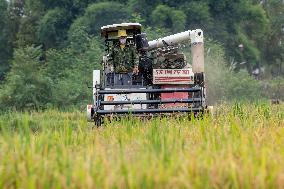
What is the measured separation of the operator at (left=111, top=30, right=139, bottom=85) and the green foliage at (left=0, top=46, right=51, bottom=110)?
13.8 meters

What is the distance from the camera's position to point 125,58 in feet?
53.7

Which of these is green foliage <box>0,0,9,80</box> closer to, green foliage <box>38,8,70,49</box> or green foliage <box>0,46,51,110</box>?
green foliage <box>38,8,70,49</box>

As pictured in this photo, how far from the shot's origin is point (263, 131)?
327 inches

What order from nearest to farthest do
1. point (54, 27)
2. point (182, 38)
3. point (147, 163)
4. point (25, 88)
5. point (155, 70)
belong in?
point (147, 163)
point (155, 70)
point (182, 38)
point (25, 88)
point (54, 27)

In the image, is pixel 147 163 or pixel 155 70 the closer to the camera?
pixel 147 163

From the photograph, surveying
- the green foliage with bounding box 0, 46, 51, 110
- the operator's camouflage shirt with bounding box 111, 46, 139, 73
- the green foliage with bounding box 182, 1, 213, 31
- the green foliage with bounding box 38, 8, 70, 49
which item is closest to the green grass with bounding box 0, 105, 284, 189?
the operator's camouflage shirt with bounding box 111, 46, 139, 73

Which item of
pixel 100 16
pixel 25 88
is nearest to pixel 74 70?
pixel 25 88

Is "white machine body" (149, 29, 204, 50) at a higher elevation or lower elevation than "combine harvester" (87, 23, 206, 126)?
higher

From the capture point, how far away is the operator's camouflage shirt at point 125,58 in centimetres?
1634

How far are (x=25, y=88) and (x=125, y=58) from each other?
47.3ft

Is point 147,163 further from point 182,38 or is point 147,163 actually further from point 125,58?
point 182,38

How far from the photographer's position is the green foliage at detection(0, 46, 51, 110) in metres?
30.2

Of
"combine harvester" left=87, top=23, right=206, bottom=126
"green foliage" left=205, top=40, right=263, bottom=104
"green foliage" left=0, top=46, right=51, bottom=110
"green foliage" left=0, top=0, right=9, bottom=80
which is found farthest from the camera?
"green foliage" left=0, top=0, right=9, bottom=80

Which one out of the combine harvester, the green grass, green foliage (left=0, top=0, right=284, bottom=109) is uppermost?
green foliage (left=0, top=0, right=284, bottom=109)
